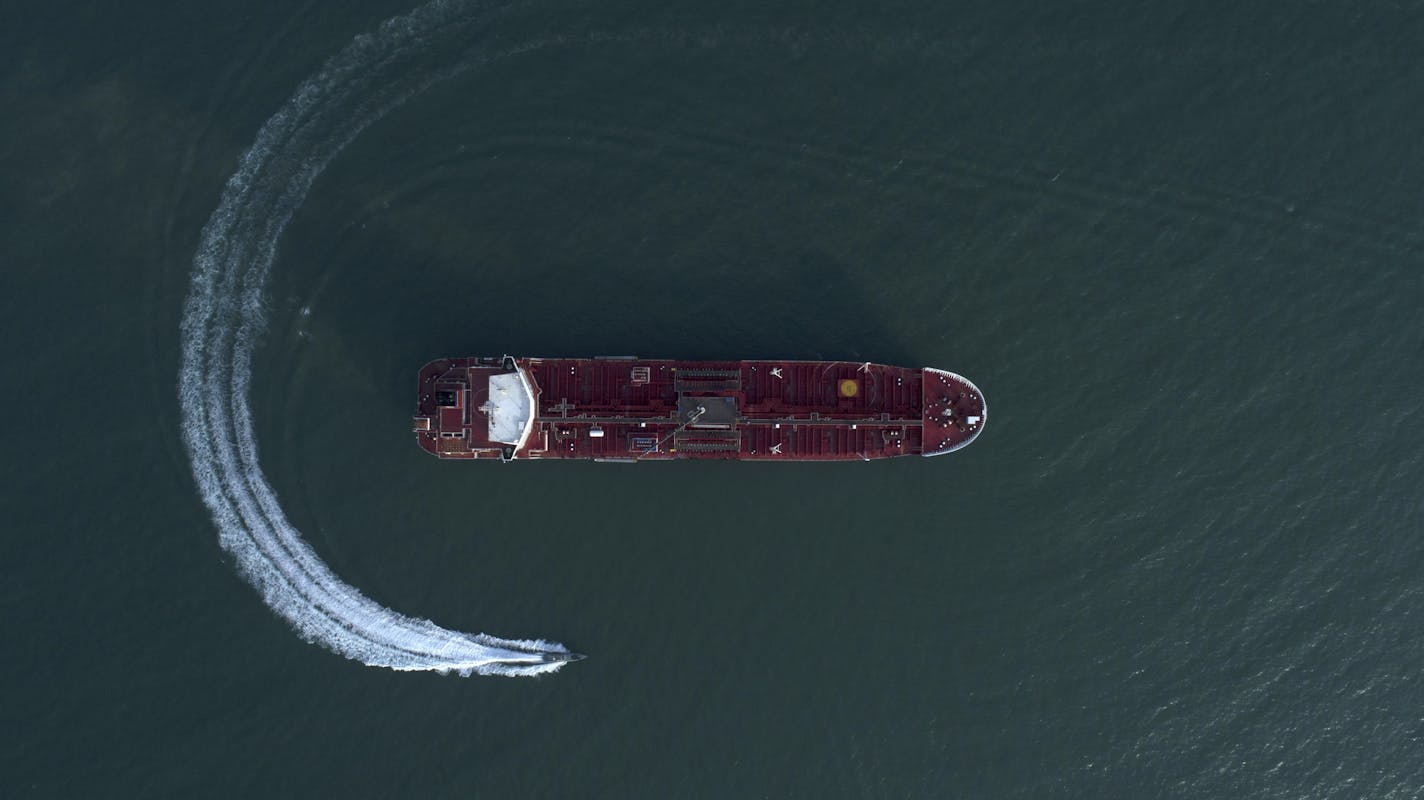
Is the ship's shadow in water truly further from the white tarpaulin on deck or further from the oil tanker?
the white tarpaulin on deck

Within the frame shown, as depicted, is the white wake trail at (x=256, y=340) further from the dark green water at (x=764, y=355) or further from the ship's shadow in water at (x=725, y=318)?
the ship's shadow in water at (x=725, y=318)

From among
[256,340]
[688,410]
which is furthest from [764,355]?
[256,340]

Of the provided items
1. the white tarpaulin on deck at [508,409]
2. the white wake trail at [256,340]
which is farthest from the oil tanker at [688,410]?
the white wake trail at [256,340]

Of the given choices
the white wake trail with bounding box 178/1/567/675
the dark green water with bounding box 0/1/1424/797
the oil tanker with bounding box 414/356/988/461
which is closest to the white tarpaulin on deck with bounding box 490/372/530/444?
the oil tanker with bounding box 414/356/988/461

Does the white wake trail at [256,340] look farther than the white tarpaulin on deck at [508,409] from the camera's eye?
Yes

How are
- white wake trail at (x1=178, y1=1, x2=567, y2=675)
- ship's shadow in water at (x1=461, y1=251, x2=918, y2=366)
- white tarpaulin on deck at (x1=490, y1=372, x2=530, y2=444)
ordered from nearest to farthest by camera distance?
white tarpaulin on deck at (x1=490, y1=372, x2=530, y2=444) → white wake trail at (x1=178, y1=1, x2=567, y2=675) → ship's shadow in water at (x1=461, y1=251, x2=918, y2=366)
